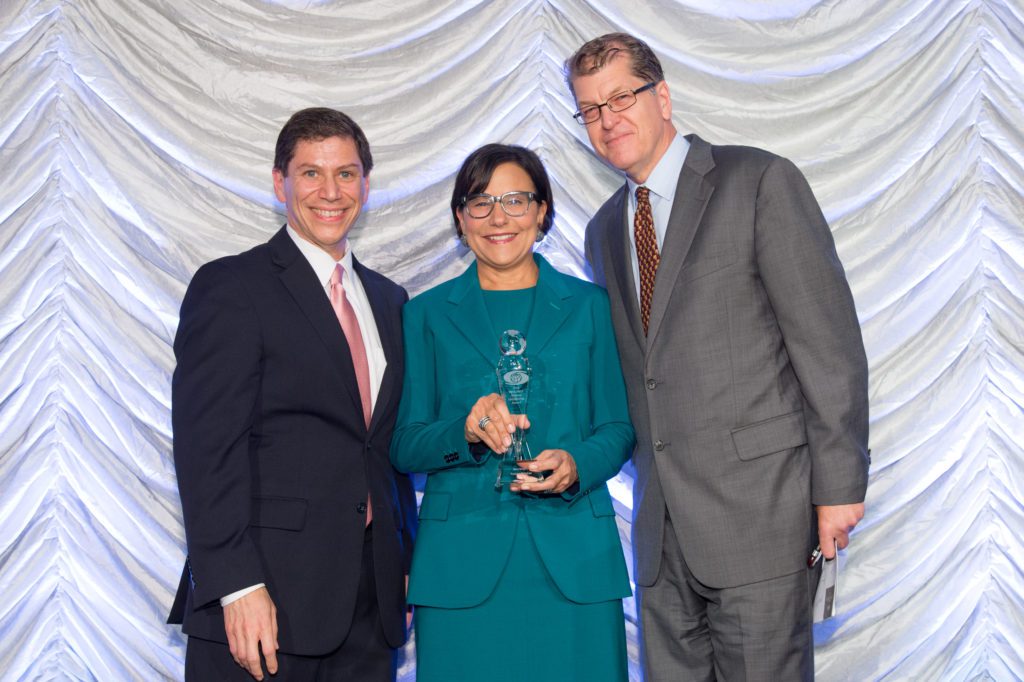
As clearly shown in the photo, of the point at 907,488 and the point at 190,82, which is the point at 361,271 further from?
the point at 907,488

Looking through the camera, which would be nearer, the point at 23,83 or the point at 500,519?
the point at 500,519

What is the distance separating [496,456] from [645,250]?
0.64 meters

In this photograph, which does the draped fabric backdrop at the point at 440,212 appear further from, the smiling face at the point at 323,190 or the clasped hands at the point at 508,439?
the clasped hands at the point at 508,439

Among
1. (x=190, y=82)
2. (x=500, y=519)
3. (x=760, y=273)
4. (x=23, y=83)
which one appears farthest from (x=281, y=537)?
(x=23, y=83)

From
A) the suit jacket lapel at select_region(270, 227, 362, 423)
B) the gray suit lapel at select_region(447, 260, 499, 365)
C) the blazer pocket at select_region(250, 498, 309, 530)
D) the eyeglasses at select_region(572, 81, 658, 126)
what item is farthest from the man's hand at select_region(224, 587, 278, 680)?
the eyeglasses at select_region(572, 81, 658, 126)

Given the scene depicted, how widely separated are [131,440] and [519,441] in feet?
5.79

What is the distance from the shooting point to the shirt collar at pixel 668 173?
2.27 meters

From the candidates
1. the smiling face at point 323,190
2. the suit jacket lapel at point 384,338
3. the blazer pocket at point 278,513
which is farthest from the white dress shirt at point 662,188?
the blazer pocket at point 278,513

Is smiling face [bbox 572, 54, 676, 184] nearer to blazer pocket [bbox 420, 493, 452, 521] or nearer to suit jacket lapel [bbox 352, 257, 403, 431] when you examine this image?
suit jacket lapel [bbox 352, 257, 403, 431]

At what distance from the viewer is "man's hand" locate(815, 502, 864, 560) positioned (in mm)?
2016

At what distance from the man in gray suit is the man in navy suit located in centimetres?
66

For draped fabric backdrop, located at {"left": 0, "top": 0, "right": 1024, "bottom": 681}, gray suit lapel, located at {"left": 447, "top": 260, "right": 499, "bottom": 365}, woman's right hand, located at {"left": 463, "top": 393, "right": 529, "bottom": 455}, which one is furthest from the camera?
draped fabric backdrop, located at {"left": 0, "top": 0, "right": 1024, "bottom": 681}

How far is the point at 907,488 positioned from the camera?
317 cm

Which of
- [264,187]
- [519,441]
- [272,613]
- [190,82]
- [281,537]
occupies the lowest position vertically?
[272,613]
